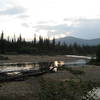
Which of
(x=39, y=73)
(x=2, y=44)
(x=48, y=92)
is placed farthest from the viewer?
(x=2, y=44)

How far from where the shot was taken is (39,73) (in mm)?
39969

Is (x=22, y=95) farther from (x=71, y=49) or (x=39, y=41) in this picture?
(x=71, y=49)

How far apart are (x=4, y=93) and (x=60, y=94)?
1363cm

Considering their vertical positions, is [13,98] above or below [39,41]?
below

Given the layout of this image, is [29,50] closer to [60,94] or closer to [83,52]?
[83,52]

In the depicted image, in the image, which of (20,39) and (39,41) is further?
(39,41)

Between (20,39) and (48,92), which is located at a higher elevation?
(20,39)

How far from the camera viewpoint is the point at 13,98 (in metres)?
19.8

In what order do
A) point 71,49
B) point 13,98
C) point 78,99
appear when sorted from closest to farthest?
point 78,99
point 13,98
point 71,49

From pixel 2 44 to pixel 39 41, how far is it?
4519 cm

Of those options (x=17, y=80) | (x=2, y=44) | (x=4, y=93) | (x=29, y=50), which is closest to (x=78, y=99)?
(x=4, y=93)

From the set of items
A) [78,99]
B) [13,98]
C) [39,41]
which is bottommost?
[13,98]

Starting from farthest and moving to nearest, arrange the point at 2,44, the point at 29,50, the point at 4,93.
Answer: the point at 29,50
the point at 2,44
the point at 4,93

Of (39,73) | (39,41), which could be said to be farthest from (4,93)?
(39,41)
